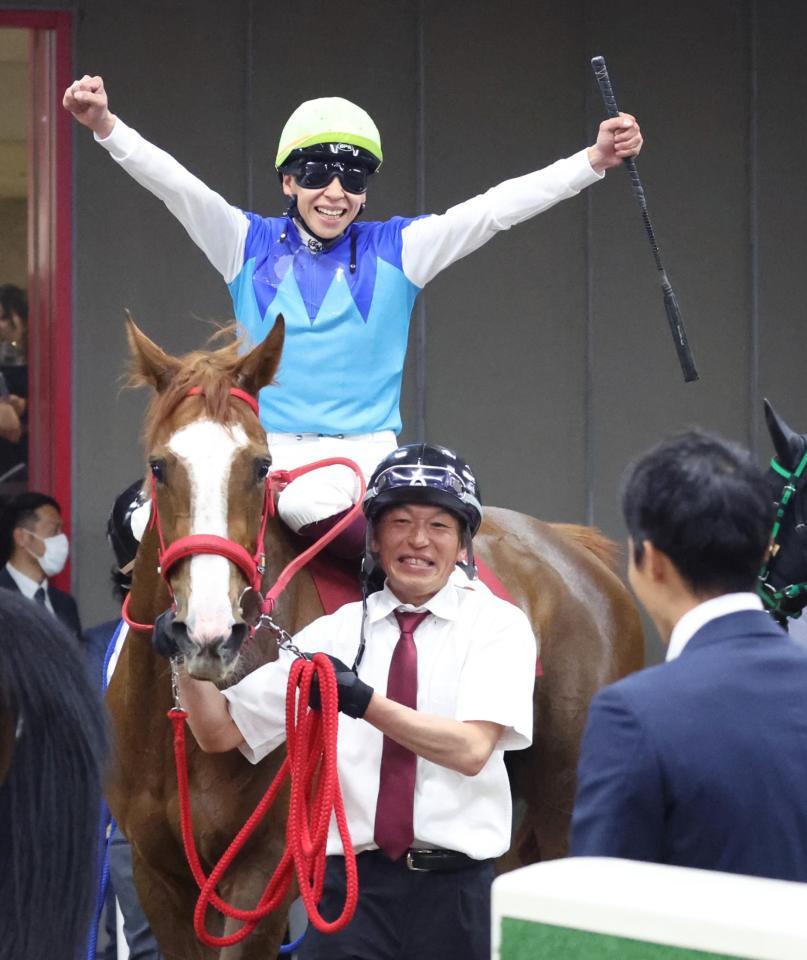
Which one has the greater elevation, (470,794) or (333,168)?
(333,168)

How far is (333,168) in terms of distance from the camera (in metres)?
3.69

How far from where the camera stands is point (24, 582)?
6180 millimetres

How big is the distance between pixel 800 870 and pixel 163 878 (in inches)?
75.6

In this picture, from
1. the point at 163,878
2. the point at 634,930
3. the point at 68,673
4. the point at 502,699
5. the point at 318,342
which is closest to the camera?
the point at 634,930

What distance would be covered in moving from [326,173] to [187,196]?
0.33 m

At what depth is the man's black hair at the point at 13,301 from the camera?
6.73 metres

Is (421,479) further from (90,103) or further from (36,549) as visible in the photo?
(36,549)

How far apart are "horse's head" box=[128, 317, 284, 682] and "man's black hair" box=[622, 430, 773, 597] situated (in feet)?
3.74

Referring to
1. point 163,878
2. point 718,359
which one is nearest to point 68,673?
point 163,878

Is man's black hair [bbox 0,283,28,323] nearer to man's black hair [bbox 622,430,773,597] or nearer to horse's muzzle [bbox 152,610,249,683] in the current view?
horse's muzzle [bbox 152,610,249,683]

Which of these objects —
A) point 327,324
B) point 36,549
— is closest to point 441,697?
point 327,324

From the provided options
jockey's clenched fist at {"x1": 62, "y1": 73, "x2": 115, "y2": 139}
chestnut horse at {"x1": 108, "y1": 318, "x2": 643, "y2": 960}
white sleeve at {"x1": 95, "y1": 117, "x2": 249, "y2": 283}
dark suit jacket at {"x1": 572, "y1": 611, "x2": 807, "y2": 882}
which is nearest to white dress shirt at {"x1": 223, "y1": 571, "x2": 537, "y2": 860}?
chestnut horse at {"x1": 108, "y1": 318, "x2": 643, "y2": 960}

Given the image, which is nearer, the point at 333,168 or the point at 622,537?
the point at 333,168

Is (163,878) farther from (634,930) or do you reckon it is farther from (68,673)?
(634,930)
